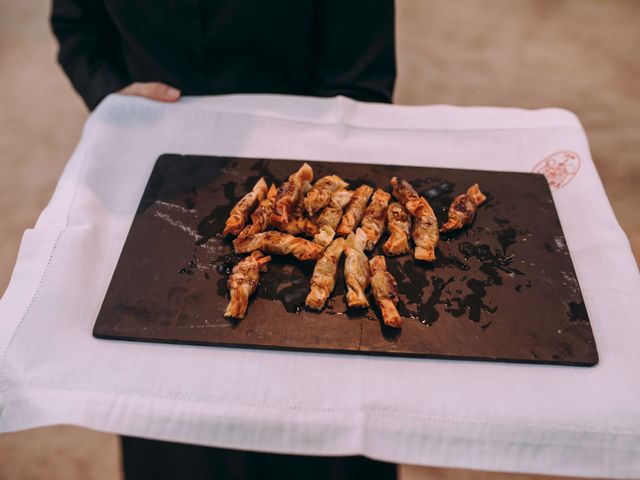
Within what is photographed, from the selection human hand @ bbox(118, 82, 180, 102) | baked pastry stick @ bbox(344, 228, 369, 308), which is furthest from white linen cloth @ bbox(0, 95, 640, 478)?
human hand @ bbox(118, 82, 180, 102)

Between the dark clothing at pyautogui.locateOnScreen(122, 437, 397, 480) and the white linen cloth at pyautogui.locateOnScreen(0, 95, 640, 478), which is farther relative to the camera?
the dark clothing at pyautogui.locateOnScreen(122, 437, 397, 480)

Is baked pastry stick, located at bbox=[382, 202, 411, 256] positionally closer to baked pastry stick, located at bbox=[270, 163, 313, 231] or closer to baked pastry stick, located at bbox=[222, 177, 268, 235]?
baked pastry stick, located at bbox=[270, 163, 313, 231]

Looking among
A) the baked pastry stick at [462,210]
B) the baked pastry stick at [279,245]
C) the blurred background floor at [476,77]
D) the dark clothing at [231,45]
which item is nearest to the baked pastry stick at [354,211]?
the baked pastry stick at [279,245]

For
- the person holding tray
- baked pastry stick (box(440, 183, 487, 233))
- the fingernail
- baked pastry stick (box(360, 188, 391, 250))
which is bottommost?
baked pastry stick (box(360, 188, 391, 250))

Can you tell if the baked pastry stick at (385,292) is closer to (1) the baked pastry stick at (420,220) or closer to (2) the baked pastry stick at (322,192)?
(1) the baked pastry stick at (420,220)

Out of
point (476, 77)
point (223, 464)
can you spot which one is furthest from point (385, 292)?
point (476, 77)

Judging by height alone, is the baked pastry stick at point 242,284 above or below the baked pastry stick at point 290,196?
below
